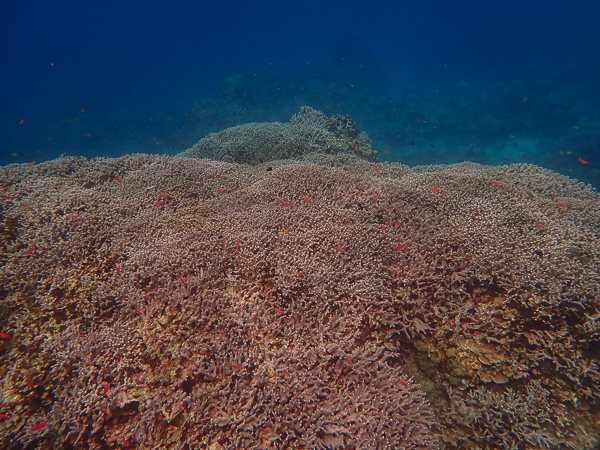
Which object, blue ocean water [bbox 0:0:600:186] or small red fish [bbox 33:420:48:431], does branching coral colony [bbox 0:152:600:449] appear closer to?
small red fish [bbox 33:420:48:431]

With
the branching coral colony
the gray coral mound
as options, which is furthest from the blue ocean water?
the branching coral colony

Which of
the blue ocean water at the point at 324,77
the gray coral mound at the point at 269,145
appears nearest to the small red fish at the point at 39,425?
the gray coral mound at the point at 269,145

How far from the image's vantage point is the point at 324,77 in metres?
39.1

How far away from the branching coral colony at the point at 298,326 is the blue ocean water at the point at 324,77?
18.9 m

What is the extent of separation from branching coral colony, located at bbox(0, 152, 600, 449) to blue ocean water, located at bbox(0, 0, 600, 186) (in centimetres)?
1892

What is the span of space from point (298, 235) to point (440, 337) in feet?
7.38

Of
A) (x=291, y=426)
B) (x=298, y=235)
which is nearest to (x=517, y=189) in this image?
(x=298, y=235)

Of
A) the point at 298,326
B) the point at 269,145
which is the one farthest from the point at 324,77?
the point at 298,326

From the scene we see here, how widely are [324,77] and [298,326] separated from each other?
141 ft

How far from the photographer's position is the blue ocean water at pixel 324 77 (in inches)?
1072

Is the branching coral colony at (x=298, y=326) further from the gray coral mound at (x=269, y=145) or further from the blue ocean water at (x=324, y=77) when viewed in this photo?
the blue ocean water at (x=324, y=77)

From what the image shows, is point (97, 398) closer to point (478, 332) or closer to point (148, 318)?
point (148, 318)

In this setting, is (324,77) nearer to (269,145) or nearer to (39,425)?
(269,145)

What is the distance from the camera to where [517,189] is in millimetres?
5461
